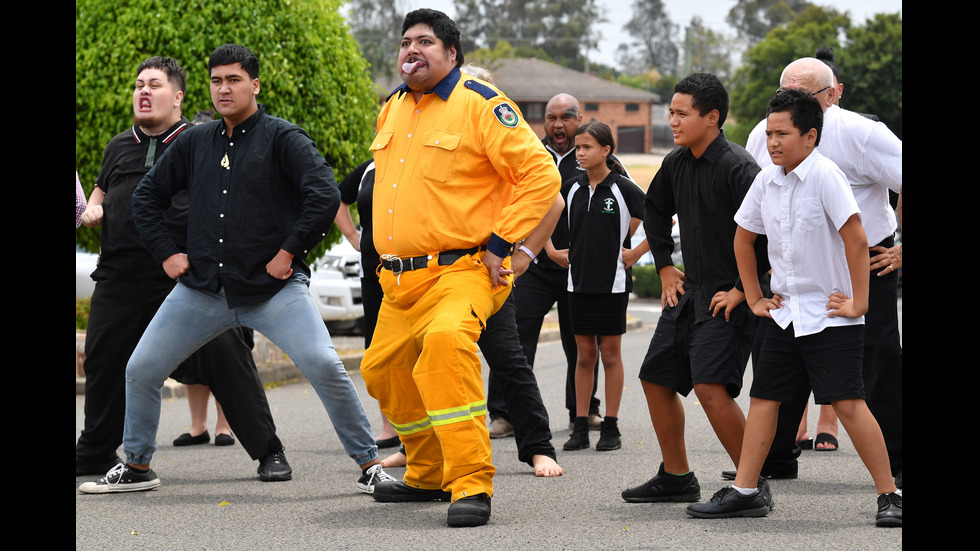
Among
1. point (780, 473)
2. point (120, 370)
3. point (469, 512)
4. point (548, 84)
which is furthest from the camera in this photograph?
A: point (548, 84)

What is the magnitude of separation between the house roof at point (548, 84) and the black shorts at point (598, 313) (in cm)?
5741

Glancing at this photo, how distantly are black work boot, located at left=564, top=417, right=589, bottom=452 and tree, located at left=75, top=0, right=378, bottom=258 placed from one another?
4.64 m

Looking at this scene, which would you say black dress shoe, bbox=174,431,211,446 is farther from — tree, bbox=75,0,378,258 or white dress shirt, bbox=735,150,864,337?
white dress shirt, bbox=735,150,864,337

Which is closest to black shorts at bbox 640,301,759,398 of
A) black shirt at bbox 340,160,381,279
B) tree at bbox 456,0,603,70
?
black shirt at bbox 340,160,381,279

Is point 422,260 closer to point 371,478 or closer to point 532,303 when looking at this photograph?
point 371,478

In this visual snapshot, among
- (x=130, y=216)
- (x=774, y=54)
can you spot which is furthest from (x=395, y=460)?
(x=774, y=54)

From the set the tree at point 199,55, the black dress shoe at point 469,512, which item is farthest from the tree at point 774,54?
the black dress shoe at point 469,512

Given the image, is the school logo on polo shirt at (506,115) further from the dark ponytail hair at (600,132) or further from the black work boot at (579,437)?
the black work boot at (579,437)

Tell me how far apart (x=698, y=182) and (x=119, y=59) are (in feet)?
22.0

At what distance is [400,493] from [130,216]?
85.3 inches

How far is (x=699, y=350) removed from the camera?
5.45 metres

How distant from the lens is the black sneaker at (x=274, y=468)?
649 centimetres

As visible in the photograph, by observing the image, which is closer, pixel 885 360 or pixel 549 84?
pixel 885 360
